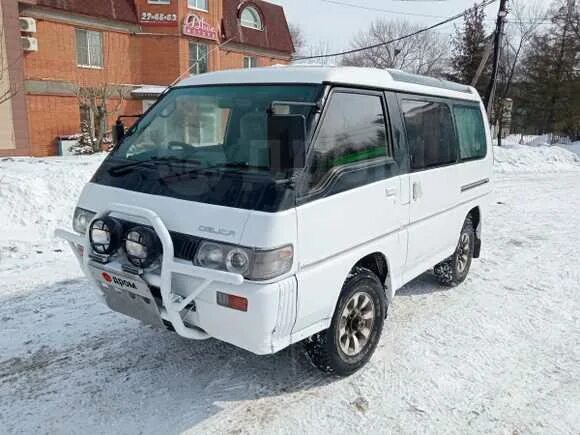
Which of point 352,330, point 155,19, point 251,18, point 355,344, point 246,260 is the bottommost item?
point 355,344

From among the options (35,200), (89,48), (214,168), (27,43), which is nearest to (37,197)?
(35,200)

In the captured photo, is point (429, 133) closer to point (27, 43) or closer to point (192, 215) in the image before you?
point (192, 215)

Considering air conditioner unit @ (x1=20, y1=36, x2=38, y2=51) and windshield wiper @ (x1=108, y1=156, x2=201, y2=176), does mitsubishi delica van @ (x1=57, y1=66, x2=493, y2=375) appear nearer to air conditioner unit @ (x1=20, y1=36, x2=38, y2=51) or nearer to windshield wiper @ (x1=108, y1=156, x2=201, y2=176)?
windshield wiper @ (x1=108, y1=156, x2=201, y2=176)

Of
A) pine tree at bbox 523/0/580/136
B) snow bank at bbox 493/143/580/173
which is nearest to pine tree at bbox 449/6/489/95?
pine tree at bbox 523/0/580/136

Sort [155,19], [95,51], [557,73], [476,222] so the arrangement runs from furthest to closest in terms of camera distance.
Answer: [557,73], [155,19], [95,51], [476,222]

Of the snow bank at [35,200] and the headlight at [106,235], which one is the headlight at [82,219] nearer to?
the headlight at [106,235]

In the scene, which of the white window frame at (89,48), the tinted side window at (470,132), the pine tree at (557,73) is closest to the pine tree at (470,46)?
the pine tree at (557,73)

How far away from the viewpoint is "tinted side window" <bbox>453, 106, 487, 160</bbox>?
4996 millimetres

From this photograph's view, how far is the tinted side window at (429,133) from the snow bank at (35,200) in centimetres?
544

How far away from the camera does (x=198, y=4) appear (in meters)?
22.9

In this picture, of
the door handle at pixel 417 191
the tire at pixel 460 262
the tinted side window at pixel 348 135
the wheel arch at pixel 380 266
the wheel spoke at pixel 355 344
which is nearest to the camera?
the tinted side window at pixel 348 135

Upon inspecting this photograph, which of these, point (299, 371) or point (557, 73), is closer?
point (299, 371)

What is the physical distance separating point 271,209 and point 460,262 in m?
3.45

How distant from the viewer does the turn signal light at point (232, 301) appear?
2598 mm
